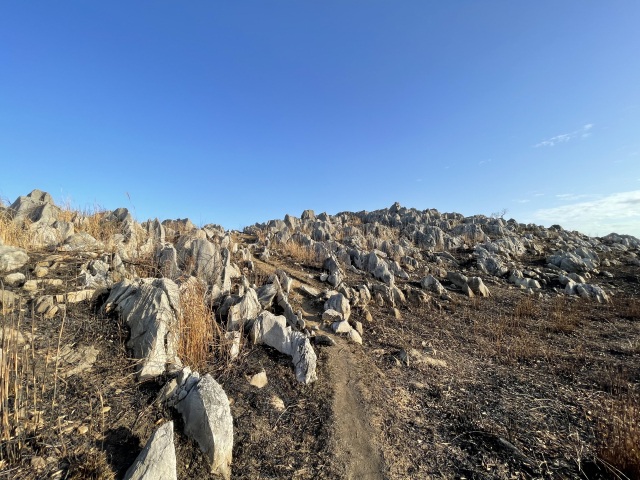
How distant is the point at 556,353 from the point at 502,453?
4.08 meters

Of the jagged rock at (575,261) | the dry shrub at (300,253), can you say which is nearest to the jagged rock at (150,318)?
the dry shrub at (300,253)

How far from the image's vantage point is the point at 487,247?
1577 centimetres

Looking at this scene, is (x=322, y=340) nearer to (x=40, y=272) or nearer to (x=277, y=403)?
(x=277, y=403)

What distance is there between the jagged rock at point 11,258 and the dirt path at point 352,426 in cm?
458

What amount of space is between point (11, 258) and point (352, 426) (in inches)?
199

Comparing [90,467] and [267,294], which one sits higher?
[267,294]

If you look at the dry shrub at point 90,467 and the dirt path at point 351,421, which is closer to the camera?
the dry shrub at point 90,467

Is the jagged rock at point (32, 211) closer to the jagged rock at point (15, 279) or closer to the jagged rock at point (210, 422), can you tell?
Answer: the jagged rock at point (15, 279)

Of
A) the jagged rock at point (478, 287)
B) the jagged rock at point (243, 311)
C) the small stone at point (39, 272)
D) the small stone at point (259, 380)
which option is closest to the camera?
the small stone at point (259, 380)

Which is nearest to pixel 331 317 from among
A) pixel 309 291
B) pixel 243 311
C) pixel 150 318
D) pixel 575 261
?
pixel 309 291

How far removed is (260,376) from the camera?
3.92 meters

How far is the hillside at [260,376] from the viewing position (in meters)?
2.70

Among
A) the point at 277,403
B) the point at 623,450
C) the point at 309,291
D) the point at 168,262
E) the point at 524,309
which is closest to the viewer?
the point at 623,450

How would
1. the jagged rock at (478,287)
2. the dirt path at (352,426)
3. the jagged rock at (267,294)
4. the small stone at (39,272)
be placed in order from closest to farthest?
the dirt path at (352,426) → the small stone at (39,272) → the jagged rock at (267,294) → the jagged rock at (478,287)
